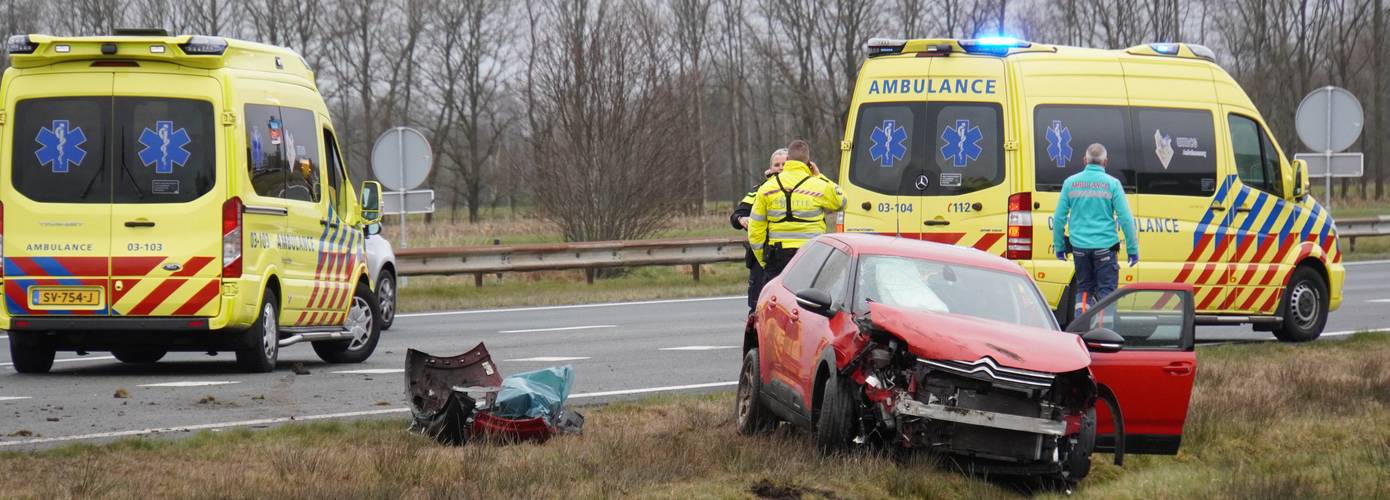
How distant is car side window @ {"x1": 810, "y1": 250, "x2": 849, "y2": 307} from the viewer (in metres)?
9.12

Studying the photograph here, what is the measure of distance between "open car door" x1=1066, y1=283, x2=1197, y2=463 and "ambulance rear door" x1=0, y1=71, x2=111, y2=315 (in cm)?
720

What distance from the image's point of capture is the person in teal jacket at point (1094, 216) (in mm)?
13453

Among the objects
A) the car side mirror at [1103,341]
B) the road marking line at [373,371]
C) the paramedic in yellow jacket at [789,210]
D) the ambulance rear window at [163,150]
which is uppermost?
the ambulance rear window at [163,150]

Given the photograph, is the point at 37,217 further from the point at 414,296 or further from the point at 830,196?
the point at 414,296

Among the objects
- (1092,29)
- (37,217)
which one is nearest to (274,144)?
(37,217)

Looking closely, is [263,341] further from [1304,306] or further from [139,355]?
[1304,306]

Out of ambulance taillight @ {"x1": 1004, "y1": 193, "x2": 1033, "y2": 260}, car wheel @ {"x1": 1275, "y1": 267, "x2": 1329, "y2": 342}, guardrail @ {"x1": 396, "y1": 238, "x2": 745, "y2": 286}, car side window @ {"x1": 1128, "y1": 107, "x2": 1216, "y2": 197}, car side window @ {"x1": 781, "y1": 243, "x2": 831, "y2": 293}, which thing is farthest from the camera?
guardrail @ {"x1": 396, "y1": 238, "x2": 745, "y2": 286}

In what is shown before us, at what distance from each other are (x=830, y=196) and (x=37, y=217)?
5804mm

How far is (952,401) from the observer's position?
7996mm

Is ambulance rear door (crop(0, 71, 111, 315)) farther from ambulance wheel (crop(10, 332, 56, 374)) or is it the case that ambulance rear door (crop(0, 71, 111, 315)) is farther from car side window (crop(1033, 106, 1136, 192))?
car side window (crop(1033, 106, 1136, 192))

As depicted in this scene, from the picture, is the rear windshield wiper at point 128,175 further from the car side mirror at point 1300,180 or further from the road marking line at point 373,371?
the car side mirror at point 1300,180

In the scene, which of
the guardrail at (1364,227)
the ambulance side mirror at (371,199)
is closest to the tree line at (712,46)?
the guardrail at (1364,227)

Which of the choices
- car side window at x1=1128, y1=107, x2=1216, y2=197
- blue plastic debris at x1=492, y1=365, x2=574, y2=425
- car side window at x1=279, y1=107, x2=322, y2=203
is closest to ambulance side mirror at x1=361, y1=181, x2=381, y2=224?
car side window at x1=279, y1=107, x2=322, y2=203

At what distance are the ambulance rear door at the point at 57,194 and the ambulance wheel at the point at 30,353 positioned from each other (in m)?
0.59
